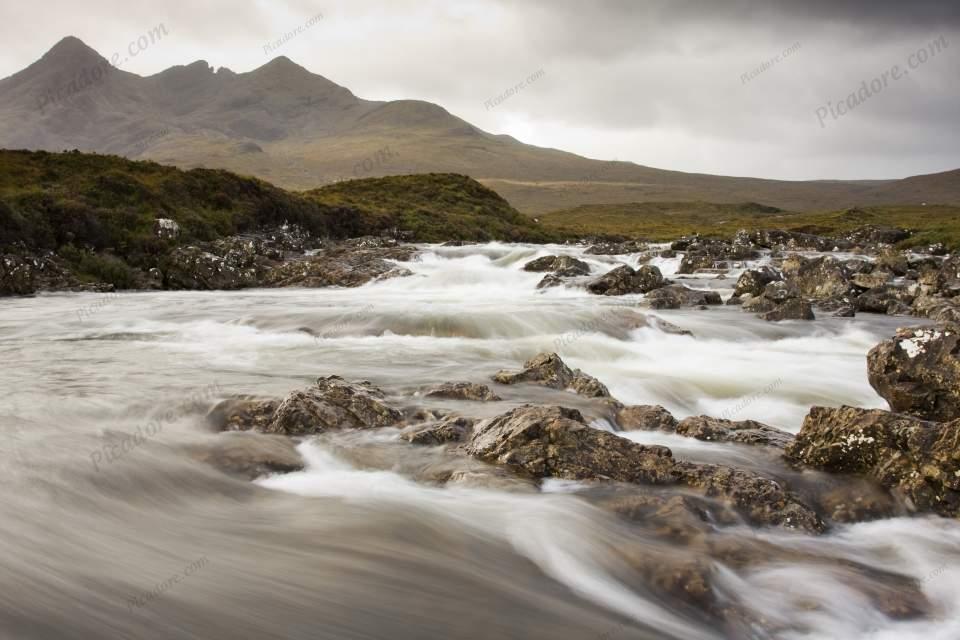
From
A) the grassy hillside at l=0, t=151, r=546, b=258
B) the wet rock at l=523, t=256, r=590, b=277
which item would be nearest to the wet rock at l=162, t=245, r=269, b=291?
the grassy hillside at l=0, t=151, r=546, b=258

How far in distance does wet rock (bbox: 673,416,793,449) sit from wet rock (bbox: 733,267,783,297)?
14998 mm

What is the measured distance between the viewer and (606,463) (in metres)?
6.30

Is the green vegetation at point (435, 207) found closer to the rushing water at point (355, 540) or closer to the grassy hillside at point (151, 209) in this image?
the grassy hillside at point (151, 209)

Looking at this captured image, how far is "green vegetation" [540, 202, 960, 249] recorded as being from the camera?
54312 millimetres

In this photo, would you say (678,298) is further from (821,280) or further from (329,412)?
(329,412)

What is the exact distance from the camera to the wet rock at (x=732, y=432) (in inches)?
287

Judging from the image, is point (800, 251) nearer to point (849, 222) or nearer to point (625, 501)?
point (849, 222)

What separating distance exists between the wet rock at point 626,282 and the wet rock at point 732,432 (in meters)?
15.4

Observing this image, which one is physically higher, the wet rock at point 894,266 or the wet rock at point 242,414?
the wet rock at point 894,266

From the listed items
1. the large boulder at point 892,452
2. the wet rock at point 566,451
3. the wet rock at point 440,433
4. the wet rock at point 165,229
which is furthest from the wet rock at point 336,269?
the large boulder at point 892,452

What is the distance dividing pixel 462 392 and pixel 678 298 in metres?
13.2

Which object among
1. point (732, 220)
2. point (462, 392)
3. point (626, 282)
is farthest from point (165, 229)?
point (732, 220)

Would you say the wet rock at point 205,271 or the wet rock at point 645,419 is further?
the wet rock at point 205,271

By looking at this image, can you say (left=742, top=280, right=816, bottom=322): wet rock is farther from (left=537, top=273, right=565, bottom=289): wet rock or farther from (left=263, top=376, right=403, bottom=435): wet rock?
(left=263, top=376, right=403, bottom=435): wet rock
